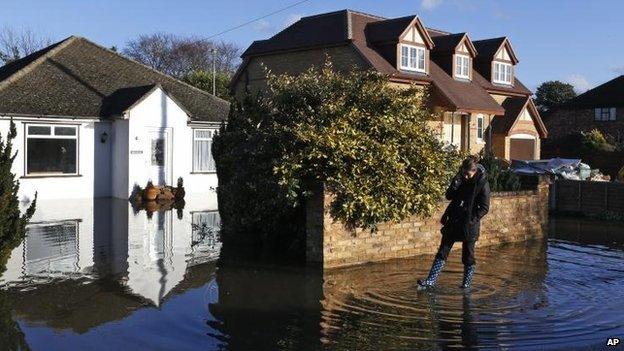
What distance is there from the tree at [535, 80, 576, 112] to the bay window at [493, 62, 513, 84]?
2697cm

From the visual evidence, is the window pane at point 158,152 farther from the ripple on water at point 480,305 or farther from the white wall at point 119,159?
the ripple on water at point 480,305

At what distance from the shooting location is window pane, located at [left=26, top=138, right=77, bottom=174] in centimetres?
1894

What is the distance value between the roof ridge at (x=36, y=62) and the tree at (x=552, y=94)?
50.4 meters

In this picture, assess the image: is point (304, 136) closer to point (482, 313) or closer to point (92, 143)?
point (482, 313)

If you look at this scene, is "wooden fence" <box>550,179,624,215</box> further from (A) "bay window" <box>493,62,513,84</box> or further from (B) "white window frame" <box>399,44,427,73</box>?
(A) "bay window" <box>493,62,513,84</box>

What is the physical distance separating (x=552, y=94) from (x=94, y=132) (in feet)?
175

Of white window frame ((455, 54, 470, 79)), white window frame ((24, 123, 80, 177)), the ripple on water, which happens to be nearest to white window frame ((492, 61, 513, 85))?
white window frame ((455, 54, 470, 79))

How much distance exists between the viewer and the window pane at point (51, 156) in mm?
18938

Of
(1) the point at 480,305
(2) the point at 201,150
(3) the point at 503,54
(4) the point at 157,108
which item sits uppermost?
(3) the point at 503,54

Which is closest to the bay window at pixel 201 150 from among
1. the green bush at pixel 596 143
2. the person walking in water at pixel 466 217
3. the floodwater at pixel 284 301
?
the floodwater at pixel 284 301

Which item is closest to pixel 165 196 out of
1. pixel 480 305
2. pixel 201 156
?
pixel 201 156

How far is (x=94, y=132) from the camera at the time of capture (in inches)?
789

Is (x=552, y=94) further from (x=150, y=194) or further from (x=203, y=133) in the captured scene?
(x=150, y=194)

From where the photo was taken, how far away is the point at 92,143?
20.0 m
